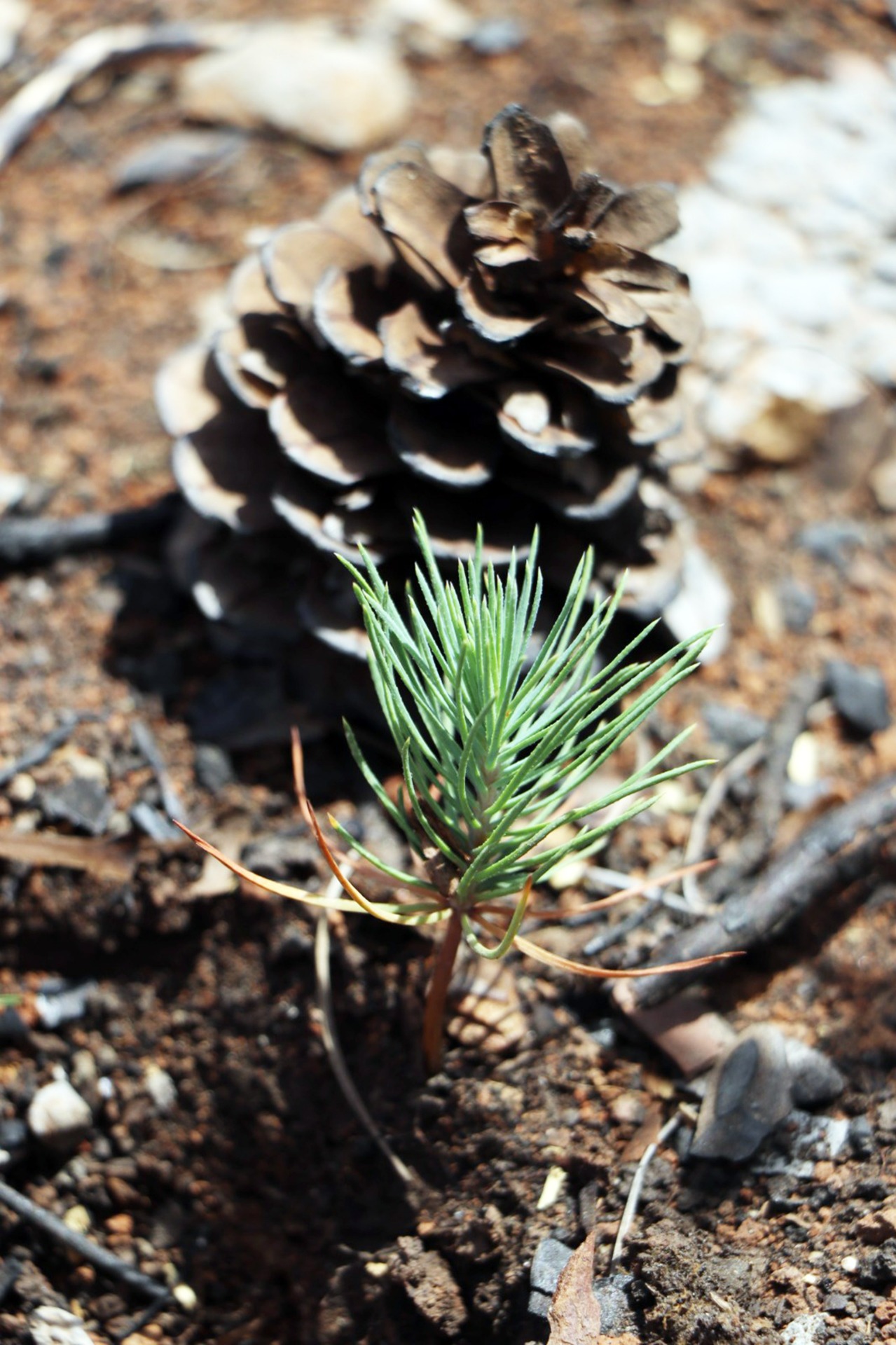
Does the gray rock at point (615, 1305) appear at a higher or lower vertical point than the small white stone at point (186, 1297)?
higher

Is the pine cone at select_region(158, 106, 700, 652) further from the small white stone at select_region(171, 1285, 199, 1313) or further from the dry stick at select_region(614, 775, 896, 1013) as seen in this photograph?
the small white stone at select_region(171, 1285, 199, 1313)

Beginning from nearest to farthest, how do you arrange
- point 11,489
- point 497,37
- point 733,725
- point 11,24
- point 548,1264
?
point 548,1264 < point 733,725 < point 11,489 < point 11,24 < point 497,37

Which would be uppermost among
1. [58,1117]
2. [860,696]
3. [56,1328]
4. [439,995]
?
[860,696]

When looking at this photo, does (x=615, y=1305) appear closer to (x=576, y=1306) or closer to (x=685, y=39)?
(x=576, y=1306)

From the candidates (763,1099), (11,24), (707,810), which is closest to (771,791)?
(707,810)

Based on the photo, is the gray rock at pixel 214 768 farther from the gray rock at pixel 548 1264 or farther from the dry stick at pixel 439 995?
the gray rock at pixel 548 1264

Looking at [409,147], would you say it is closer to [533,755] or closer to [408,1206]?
[533,755]

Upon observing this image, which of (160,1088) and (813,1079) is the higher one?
(813,1079)

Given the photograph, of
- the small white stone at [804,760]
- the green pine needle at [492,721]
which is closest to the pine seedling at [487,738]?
the green pine needle at [492,721]
